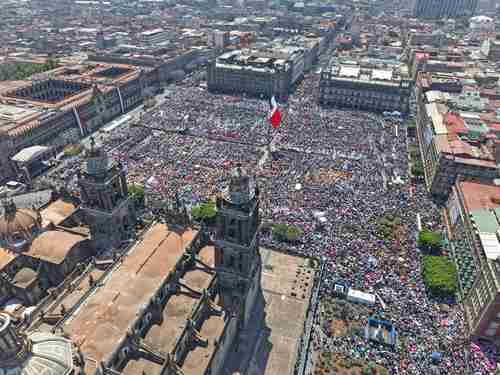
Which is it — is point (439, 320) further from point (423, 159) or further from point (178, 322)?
point (423, 159)

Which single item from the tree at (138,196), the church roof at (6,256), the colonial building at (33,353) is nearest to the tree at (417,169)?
the tree at (138,196)

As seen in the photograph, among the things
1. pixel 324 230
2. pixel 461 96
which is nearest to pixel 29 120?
pixel 324 230

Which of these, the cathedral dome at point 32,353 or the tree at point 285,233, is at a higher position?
the cathedral dome at point 32,353

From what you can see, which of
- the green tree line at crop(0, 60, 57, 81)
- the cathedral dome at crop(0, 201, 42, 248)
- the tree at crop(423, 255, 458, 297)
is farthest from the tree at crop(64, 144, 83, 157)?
the tree at crop(423, 255, 458, 297)

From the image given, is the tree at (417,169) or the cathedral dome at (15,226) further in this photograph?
the tree at (417,169)

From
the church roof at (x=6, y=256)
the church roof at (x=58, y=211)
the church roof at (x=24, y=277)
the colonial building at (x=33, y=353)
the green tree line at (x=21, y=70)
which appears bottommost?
the church roof at (x=24, y=277)

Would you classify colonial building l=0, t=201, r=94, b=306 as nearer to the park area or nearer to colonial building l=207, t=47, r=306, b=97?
the park area

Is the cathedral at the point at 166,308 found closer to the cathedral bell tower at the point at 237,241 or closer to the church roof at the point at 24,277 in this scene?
the cathedral bell tower at the point at 237,241
